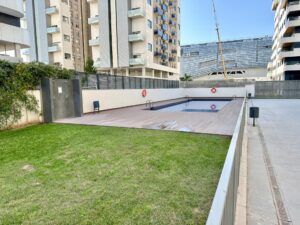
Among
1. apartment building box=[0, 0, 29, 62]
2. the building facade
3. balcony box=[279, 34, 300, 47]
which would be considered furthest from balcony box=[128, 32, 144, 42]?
the building facade

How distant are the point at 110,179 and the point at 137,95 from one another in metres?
15.1

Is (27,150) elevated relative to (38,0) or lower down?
lower down

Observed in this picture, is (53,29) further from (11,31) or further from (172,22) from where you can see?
(172,22)

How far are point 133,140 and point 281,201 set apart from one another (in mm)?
3895

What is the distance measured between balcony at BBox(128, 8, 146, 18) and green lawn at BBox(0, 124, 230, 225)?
27.5 m

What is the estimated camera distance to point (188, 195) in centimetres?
299

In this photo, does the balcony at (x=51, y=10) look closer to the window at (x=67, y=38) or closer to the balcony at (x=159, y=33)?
the window at (x=67, y=38)

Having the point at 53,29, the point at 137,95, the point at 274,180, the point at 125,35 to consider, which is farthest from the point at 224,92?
the point at 53,29

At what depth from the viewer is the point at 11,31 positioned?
18.2m

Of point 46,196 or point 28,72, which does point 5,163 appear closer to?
point 46,196

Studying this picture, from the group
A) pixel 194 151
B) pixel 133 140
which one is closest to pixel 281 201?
pixel 194 151

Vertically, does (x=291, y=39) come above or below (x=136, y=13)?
below

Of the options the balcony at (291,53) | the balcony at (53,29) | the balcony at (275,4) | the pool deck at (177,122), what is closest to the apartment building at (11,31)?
the pool deck at (177,122)

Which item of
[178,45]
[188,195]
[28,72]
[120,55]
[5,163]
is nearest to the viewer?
[188,195]
